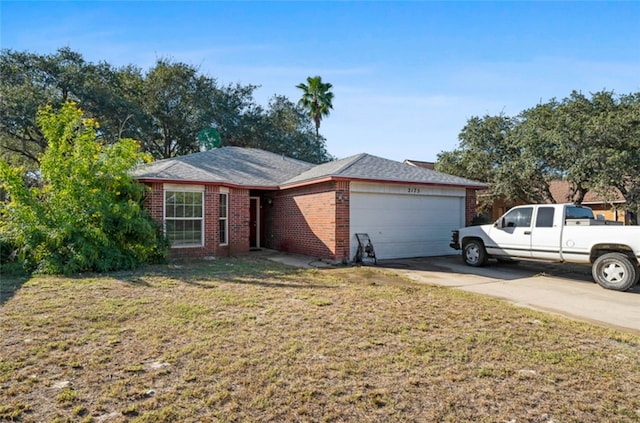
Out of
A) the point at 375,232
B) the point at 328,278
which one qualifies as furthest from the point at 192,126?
the point at 328,278

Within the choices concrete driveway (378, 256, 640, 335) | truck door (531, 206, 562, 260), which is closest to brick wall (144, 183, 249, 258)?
concrete driveway (378, 256, 640, 335)

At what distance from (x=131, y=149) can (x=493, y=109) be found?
17.4m

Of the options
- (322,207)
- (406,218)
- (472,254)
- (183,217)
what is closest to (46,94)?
(183,217)

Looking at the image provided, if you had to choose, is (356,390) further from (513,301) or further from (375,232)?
(375,232)

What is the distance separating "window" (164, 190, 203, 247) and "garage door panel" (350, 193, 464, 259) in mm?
4951

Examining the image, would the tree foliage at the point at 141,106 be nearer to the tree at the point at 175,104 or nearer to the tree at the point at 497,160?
the tree at the point at 175,104

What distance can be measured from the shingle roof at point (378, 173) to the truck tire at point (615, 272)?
5688mm

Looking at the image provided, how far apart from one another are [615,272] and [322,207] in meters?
7.42

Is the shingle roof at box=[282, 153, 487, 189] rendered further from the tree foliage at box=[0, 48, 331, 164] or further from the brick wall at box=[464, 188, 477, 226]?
the tree foliage at box=[0, 48, 331, 164]

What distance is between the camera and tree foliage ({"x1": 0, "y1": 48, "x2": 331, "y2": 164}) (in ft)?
65.2

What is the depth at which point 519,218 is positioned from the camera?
376 inches

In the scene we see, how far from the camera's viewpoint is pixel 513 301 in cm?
667

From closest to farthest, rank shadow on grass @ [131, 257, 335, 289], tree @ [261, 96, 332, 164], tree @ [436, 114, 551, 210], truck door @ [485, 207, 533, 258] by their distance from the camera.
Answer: shadow on grass @ [131, 257, 335, 289] < truck door @ [485, 207, 533, 258] < tree @ [436, 114, 551, 210] < tree @ [261, 96, 332, 164]

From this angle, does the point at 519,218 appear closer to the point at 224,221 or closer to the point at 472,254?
the point at 472,254
